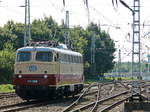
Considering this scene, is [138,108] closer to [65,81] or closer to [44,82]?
[44,82]

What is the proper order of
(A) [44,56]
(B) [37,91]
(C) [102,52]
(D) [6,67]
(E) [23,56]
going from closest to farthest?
(B) [37,91] < (A) [44,56] < (E) [23,56] < (D) [6,67] < (C) [102,52]

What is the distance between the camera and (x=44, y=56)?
82.8ft

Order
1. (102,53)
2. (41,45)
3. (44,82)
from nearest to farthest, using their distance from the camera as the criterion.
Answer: (44,82) < (41,45) < (102,53)

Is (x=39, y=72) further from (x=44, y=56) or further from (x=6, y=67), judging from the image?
(x=6, y=67)

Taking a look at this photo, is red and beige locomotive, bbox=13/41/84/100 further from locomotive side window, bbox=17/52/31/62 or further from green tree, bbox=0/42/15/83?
green tree, bbox=0/42/15/83

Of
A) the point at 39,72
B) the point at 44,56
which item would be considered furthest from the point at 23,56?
the point at 39,72

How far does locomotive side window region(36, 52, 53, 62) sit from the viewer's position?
25047 mm

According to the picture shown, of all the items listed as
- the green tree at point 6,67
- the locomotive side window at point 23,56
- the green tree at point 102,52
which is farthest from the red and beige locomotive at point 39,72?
the green tree at point 102,52

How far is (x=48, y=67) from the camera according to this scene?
24844 mm

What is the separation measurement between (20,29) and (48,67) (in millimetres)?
57950

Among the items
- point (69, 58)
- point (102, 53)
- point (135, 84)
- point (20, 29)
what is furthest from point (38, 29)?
point (135, 84)

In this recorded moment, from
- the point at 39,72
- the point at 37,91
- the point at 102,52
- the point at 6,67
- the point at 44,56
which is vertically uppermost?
the point at 102,52

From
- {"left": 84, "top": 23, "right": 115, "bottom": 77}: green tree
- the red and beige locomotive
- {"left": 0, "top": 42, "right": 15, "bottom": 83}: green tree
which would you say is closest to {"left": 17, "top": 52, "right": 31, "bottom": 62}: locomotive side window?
the red and beige locomotive

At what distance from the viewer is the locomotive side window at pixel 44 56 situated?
82.2 feet
